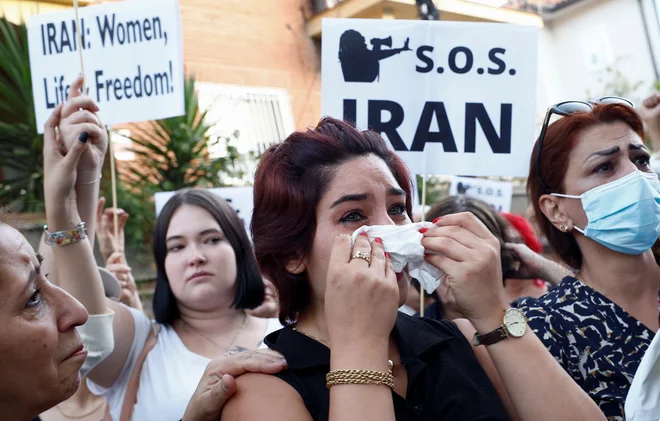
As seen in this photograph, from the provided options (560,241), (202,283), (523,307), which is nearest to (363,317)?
(523,307)

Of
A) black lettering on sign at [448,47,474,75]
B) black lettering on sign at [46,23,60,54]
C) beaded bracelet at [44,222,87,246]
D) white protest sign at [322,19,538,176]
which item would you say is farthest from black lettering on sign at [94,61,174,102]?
black lettering on sign at [448,47,474,75]

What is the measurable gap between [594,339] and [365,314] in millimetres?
1108

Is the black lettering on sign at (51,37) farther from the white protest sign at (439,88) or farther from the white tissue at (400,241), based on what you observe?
the white tissue at (400,241)

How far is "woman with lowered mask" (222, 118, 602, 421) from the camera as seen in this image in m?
1.57

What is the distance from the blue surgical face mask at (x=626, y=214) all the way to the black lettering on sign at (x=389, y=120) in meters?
0.86

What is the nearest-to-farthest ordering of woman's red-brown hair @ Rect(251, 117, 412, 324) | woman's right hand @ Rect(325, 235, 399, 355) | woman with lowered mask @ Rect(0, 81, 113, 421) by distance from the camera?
woman with lowered mask @ Rect(0, 81, 113, 421) < woman's right hand @ Rect(325, 235, 399, 355) < woman's red-brown hair @ Rect(251, 117, 412, 324)

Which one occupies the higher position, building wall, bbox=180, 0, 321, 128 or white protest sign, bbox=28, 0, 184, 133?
building wall, bbox=180, 0, 321, 128

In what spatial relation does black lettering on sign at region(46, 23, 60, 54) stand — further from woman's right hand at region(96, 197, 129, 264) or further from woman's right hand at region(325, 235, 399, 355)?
woman's right hand at region(325, 235, 399, 355)

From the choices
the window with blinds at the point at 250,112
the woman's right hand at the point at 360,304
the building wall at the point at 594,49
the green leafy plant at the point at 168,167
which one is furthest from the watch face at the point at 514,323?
the building wall at the point at 594,49

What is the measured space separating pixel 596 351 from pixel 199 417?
4.39 feet

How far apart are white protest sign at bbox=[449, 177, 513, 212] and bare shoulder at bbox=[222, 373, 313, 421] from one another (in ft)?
12.0

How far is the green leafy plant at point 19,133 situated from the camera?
638 centimetres

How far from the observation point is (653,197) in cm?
247

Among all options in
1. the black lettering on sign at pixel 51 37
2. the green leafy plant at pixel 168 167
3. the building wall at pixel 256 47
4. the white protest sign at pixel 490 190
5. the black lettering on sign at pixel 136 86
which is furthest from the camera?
the building wall at pixel 256 47
